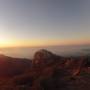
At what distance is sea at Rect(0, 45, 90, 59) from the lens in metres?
1.64

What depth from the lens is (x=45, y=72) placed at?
1.61 m

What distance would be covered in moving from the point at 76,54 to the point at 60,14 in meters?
0.28

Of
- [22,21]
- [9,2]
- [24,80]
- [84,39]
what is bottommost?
[24,80]

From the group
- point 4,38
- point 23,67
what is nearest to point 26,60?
point 23,67

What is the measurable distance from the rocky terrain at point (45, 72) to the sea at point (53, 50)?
2 cm

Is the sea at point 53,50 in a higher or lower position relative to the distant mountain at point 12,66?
higher

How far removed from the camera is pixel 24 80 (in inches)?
62.5

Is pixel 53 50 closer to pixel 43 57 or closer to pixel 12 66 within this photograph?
pixel 43 57

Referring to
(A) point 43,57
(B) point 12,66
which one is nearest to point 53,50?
(A) point 43,57

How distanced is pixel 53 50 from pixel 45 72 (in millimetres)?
156

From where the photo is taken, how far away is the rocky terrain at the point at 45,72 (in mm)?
1587

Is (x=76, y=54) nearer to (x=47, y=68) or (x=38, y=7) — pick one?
(x=47, y=68)

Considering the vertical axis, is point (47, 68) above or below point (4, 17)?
below

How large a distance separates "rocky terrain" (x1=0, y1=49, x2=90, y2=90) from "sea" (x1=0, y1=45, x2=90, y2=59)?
24 mm
